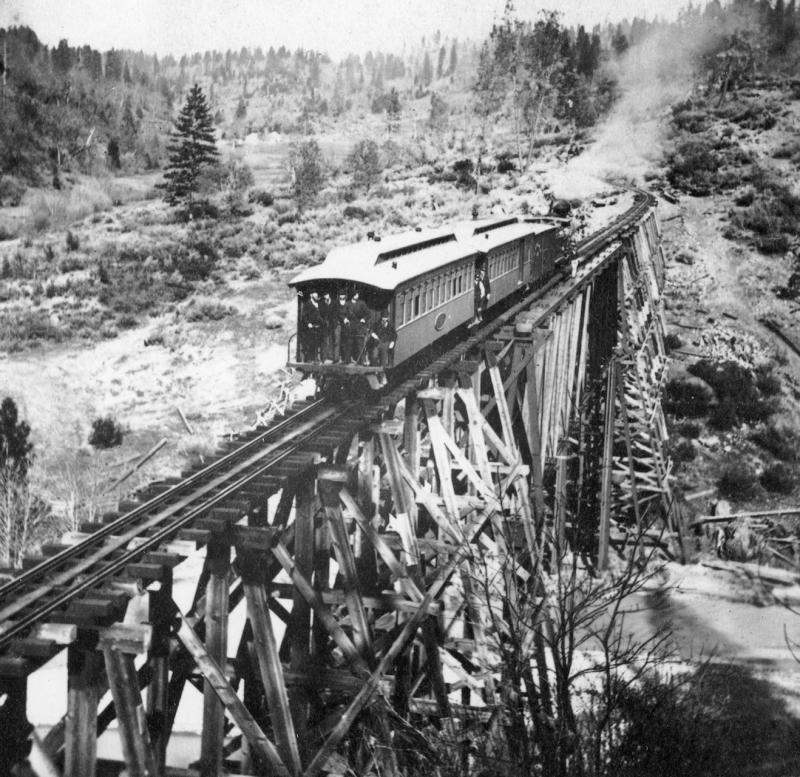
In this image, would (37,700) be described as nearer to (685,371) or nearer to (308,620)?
(308,620)

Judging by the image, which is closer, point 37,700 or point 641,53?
point 37,700

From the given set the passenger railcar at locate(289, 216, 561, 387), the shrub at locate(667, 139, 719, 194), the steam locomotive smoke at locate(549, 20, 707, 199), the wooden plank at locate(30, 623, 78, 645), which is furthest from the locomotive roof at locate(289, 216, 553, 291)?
the steam locomotive smoke at locate(549, 20, 707, 199)

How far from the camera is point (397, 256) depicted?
1146 centimetres

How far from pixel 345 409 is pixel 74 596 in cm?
474

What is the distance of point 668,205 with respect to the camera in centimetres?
4028

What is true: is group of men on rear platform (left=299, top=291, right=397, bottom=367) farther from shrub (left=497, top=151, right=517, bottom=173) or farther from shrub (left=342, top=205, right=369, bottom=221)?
shrub (left=497, top=151, right=517, bottom=173)

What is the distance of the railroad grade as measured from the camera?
457 centimetres

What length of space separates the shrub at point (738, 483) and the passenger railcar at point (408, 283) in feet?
33.2

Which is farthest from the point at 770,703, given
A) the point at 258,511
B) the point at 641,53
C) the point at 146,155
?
the point at 641,53

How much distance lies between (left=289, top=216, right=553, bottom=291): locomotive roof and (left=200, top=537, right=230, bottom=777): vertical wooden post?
16.9ft

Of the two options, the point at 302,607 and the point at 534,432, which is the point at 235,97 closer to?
the point at 534,432

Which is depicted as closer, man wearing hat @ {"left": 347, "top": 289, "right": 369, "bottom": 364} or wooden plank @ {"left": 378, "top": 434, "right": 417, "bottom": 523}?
wooden plank @ {"left": 378, "top": 434, "right": 417, "bottom": 523}

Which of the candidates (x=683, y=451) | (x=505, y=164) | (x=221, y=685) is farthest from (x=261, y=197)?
(x=221, y=685)

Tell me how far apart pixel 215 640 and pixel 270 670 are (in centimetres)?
54
